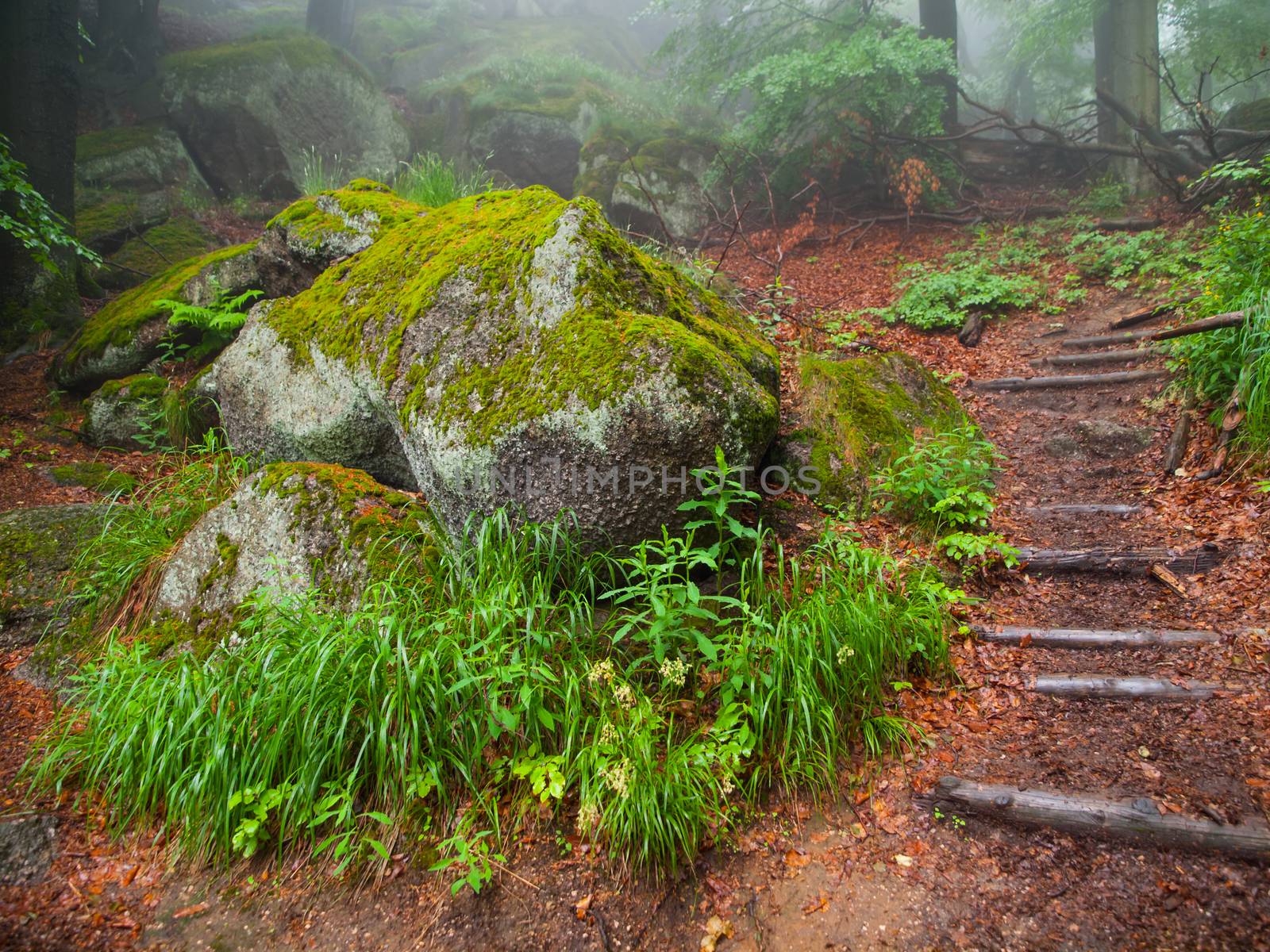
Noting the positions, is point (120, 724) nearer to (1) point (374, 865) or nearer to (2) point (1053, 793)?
(1) point (374, 865)

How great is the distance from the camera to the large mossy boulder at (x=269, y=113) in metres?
11.3

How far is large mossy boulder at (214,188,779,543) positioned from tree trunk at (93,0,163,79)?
11079 millimetres

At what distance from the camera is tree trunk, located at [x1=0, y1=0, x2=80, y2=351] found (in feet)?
23.1

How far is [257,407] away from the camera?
5.09 metres

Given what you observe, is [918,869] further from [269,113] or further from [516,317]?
[269,113]

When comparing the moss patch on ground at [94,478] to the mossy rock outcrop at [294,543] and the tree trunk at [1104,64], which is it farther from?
the tree trunk at [1104,64]

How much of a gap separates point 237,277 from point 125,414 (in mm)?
1754

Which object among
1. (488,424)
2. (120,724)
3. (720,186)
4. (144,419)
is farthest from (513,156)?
(120,724)

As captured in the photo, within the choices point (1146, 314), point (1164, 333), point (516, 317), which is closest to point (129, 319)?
point (516, 317)

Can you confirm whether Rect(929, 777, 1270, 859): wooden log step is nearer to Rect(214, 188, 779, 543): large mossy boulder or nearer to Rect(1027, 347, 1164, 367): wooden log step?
Rect(214, 188, 779, 543): large mossy boulder

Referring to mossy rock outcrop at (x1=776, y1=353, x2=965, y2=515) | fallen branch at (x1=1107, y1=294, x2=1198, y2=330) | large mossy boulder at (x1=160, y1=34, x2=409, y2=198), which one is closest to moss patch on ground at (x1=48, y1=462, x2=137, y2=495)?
mossy rock outcrop at (x1=776, y1=353, x2=965, y2=515)

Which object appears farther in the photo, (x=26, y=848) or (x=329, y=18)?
(x=329, y=18)

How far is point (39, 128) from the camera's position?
7.17 meters

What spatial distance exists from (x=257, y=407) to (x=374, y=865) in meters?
3.73
